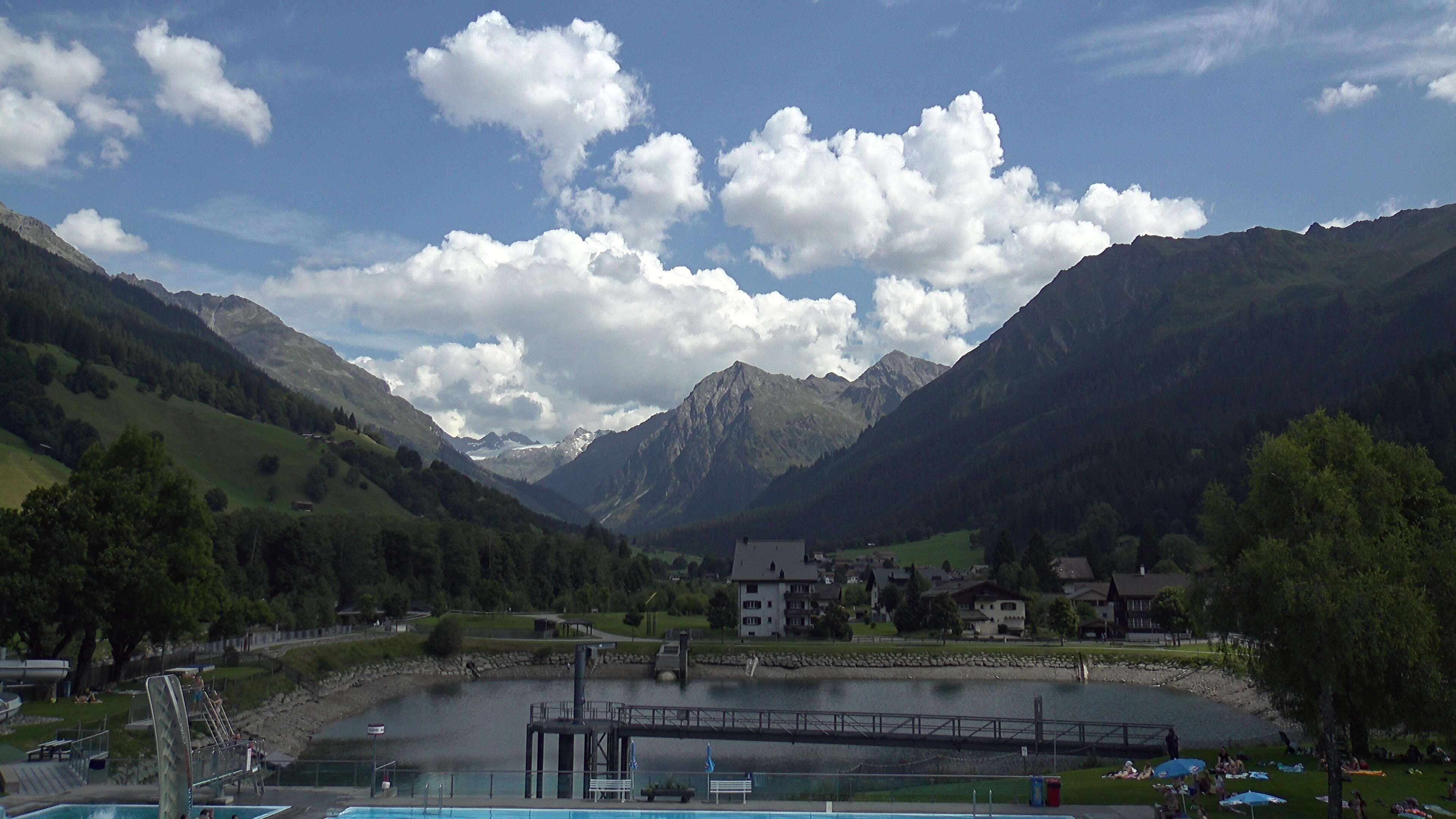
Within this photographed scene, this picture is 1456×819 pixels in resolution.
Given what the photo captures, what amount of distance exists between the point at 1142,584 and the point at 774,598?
50.2 meters

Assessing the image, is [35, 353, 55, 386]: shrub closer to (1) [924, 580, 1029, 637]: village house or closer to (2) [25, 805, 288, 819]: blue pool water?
(1) [924, 580, 1029, 637]: village house

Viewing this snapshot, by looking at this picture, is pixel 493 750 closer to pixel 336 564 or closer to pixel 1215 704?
pixel 1215 704

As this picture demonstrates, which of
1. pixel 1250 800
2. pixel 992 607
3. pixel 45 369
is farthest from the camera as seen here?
pixel 45 369

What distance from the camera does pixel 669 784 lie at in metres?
32.4

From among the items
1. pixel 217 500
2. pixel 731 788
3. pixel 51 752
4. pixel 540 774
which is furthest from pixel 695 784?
pixel 217 500

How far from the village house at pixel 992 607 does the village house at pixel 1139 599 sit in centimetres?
1348

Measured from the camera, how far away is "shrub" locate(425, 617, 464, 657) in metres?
102

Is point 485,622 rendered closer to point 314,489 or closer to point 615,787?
point 615,787

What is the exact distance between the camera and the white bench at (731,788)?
32.0 metres

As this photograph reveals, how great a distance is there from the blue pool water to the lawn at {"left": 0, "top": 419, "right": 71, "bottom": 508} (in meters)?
105

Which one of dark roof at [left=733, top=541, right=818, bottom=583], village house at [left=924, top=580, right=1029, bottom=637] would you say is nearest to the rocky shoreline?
dark roof at [left=733, top=541, right=818, bottom=583]

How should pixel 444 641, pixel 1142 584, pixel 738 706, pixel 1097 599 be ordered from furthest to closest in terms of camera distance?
pixel 1097 599 < pixel 1142 584 < pixel 444 641 < pixel 738 706

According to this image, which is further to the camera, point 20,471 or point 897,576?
point 897,576

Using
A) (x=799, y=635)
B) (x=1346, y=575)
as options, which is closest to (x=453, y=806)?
(x=1346, y=575)
